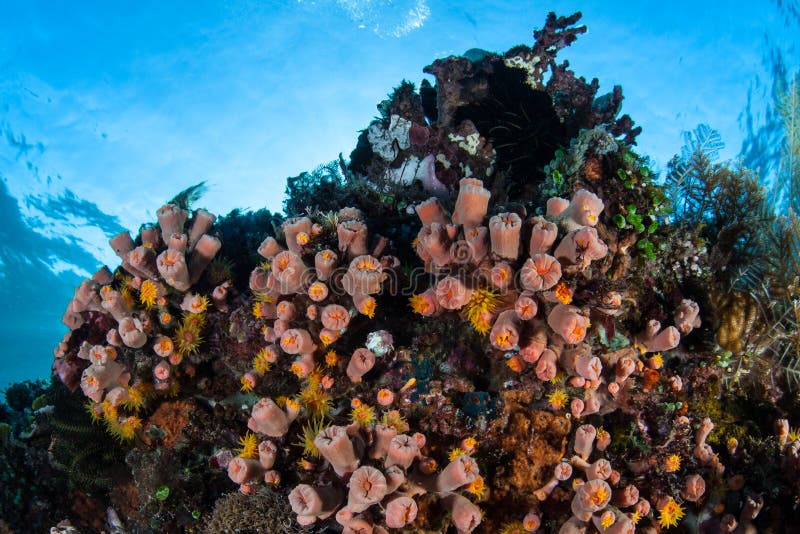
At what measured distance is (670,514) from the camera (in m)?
3.65

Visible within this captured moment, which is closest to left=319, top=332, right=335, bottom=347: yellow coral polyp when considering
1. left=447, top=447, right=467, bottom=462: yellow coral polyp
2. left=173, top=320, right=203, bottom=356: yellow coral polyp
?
left=447, top=447, right=467, bottom=462: yellow coral polyp

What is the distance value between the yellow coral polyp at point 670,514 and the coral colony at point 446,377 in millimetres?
36

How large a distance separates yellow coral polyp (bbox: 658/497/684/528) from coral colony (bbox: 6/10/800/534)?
36 mm

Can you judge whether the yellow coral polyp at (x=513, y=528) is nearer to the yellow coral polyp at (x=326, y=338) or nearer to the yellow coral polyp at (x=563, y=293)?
the yellow coral polyp at (x=563, y=293)

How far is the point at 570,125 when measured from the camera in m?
7.26

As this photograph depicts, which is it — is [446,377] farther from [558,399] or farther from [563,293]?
[563,293]

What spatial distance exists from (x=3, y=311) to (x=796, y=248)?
57230mm

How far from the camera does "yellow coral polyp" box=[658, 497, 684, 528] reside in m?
3.64

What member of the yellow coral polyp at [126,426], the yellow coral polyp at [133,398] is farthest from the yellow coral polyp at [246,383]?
the yellow coral polyp at [126,426]

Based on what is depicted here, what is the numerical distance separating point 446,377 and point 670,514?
2.22 m

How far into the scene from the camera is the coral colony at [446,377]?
350 centimetres

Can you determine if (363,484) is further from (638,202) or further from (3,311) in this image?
(3,311)

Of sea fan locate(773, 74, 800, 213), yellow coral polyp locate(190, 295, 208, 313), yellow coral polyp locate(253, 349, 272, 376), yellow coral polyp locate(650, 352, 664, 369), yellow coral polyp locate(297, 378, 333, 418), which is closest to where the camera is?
yellow coral polyp locate(297, 378, 333, 418)

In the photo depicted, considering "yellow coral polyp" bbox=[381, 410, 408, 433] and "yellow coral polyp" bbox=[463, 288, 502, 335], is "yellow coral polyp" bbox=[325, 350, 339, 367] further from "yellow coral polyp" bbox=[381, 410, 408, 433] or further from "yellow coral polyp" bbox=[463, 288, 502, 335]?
"yellow coral polyp" bbox=[463, 288, 502, 335]
